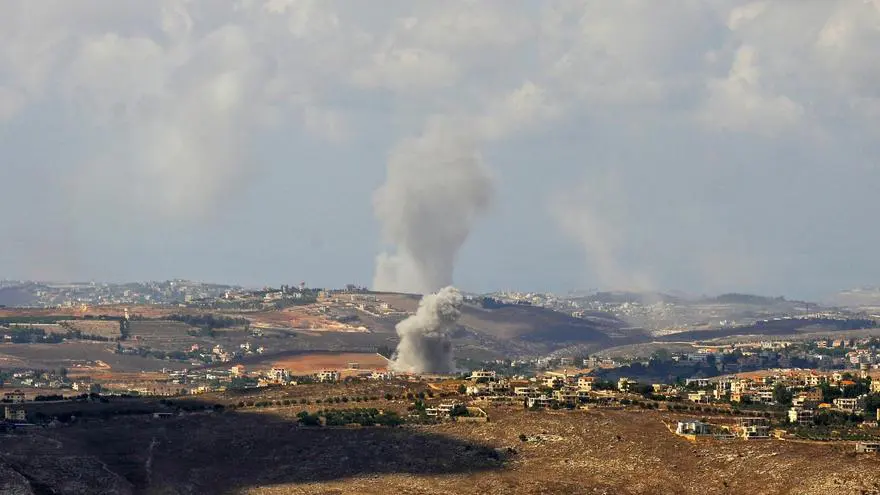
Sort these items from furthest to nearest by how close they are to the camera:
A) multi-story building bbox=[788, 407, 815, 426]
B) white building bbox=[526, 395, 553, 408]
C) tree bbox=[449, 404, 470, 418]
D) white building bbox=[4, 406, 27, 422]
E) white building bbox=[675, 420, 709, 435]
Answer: white building bbox=[526, 395, 553, 408] < white building bbox=[4, 406, 27, 422] < tree bbox=[449, 404, 470, 418] < multi-story building bbox=[788, 407, 815, 426] < white building bbox=[675, 420, 709, 435]

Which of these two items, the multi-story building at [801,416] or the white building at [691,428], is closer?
the white building at [691,428]

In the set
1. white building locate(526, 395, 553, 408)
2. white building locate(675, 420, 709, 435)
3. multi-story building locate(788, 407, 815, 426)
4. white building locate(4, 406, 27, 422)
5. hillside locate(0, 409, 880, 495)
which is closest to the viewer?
hillside locate(0, 409, 880, 495)

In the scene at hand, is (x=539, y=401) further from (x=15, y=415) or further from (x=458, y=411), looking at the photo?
(x=15, y=415)

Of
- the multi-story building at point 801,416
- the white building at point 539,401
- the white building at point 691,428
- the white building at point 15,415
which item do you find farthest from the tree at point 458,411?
the white building at point 15,415

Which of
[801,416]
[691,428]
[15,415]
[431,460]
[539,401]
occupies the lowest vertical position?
[431,460]

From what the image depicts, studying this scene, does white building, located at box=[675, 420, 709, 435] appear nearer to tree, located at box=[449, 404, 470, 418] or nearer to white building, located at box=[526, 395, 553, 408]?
white building, located at box=[526, 395, 553, 408]

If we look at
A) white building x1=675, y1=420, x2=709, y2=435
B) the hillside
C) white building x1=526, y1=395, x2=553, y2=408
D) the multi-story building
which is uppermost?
white building x1=526, y1=395, x2=553, y2=408

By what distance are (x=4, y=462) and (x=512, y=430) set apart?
47725mm

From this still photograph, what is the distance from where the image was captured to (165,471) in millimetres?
156250

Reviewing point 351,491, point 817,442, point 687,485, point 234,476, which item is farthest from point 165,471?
point 817,442

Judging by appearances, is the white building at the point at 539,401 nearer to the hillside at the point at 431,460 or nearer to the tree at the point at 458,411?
the hillside at the point at 431,460

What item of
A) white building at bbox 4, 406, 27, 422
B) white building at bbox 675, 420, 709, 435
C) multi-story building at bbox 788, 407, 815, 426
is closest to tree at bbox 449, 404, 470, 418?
white building at bbox 675, 420, 709, 435

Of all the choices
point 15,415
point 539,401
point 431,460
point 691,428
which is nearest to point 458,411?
point 539,401

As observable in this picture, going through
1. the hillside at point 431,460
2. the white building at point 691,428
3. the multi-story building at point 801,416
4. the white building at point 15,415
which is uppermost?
the white building at point 15,415
